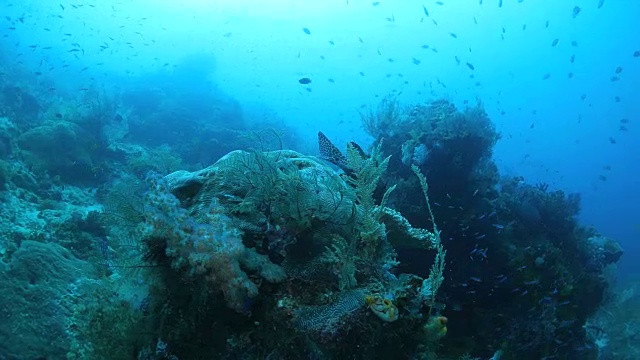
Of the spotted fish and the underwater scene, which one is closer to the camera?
the underwater scene

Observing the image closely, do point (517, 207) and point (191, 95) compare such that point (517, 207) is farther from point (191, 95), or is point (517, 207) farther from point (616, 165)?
point (616, 165)

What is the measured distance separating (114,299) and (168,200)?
48.0 inches

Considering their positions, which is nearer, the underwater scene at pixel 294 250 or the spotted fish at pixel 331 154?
the underwater scene at pixel 294 250

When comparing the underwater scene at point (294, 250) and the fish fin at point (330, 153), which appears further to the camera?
the fish fin at point (330, 153)

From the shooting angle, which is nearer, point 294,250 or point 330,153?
point 294,250

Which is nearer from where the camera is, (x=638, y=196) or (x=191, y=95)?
(x=191, y=95)

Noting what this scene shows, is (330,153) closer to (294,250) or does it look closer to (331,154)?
(331,154)

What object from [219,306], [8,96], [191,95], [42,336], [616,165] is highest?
[616,165]

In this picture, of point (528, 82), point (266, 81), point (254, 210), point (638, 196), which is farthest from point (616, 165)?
point (254, 210)

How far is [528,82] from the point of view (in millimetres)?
107812

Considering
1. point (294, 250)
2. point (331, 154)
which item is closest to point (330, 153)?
point (331, 154)

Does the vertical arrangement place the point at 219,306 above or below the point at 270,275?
below

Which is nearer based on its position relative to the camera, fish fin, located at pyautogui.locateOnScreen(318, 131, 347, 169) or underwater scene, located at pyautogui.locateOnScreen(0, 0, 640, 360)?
underwater scene, located at pyautogui.locateOnScreen(0, 0, 640, 360)

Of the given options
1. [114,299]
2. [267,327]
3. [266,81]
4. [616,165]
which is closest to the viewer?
[267,327]
